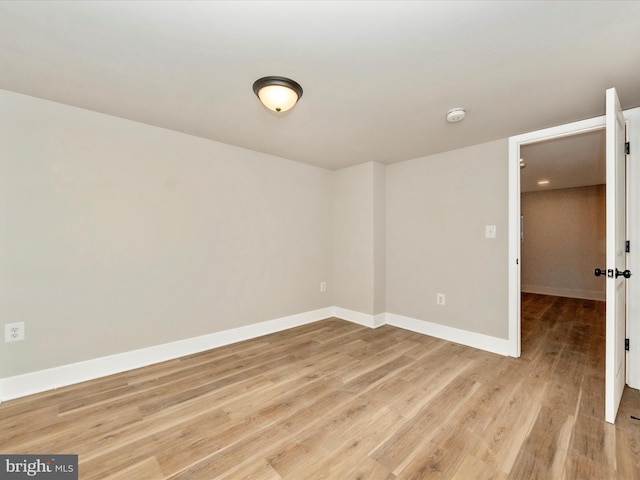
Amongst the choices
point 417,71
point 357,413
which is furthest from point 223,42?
point 357,413

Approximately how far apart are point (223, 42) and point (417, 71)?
3.76 feet

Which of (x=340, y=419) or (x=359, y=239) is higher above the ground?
(x=359, y=239)

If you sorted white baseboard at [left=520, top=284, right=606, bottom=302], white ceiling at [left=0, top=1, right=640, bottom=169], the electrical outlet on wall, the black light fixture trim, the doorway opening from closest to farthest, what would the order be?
white ceiling at [left=0, top=1, right=640, bottom=169], the black light fixture trim, the electrical outlet on wall, the doorway opening, white baseboard at [left=520, top=284, right=606, bottom=302]

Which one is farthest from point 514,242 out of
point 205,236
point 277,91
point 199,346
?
point 199,346

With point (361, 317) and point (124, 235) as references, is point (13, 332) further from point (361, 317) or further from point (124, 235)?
point (361, 317)

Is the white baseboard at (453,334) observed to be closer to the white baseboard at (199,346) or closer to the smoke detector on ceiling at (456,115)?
the white baseboard at (199,346)

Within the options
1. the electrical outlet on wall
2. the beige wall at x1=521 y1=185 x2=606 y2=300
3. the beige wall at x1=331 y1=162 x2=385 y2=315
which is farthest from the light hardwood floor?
the beige wall at x1=521 y1=185 x2=606 y2=300

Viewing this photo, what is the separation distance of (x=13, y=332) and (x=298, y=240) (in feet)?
8.93

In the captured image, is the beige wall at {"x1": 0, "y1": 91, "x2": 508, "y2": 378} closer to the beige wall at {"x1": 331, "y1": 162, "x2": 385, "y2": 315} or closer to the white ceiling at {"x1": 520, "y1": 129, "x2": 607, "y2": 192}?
the beige wall at {"x1": 331, "y1": 162, "x2": 385, "y2": 315}

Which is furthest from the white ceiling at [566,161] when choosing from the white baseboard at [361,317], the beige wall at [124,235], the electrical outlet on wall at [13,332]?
the electrical outlet on wall at [13,332]

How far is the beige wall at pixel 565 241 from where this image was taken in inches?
211

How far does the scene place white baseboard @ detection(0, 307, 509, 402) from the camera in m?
2.14

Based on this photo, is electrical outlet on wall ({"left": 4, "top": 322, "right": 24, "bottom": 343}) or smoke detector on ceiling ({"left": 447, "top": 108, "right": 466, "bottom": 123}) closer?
electrical outlet on wall ({"left": 4, "top": 322, "right": 24, "bottom": 343})

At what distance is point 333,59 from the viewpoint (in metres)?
1.65
